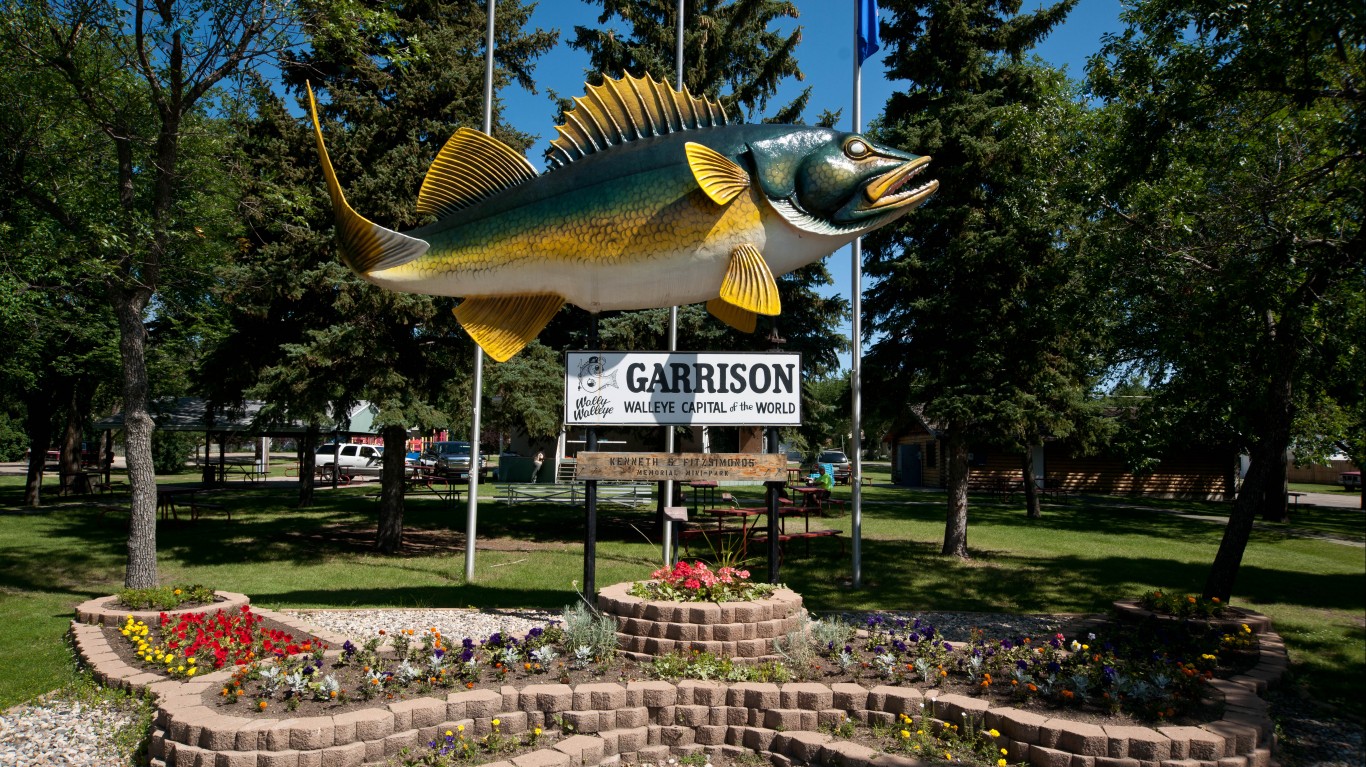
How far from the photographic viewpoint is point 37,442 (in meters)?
22.2

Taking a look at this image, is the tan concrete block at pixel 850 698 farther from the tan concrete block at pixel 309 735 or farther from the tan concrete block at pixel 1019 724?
the tan concrete block at pixel 309 735


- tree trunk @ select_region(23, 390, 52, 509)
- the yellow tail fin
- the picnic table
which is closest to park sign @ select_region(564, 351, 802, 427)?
the yellow tail fin

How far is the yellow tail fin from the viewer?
5844mm

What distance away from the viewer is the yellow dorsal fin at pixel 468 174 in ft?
20.9

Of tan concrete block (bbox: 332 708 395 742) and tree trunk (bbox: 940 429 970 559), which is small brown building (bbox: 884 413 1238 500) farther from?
tan concrete block (bbox: 332 708 395 742)

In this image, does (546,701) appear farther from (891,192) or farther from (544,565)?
(544,565)

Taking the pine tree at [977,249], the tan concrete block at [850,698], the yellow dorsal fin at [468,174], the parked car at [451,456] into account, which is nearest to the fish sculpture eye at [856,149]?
the yellow dorsal fin at [468,174]

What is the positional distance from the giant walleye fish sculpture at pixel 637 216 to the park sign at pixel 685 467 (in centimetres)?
199

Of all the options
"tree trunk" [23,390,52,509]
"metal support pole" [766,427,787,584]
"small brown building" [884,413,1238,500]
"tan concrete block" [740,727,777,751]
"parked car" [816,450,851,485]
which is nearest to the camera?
"tan concrete block" [740,727,777,751]

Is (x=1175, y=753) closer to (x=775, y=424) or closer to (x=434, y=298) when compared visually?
(x=775, y=424)

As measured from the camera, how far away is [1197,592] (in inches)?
436

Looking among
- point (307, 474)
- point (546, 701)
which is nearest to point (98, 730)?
point (546, 701)

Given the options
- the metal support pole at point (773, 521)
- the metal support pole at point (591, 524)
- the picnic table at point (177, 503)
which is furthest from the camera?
the picnic table at point (177, 503)

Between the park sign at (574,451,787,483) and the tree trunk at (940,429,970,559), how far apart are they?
669cm
